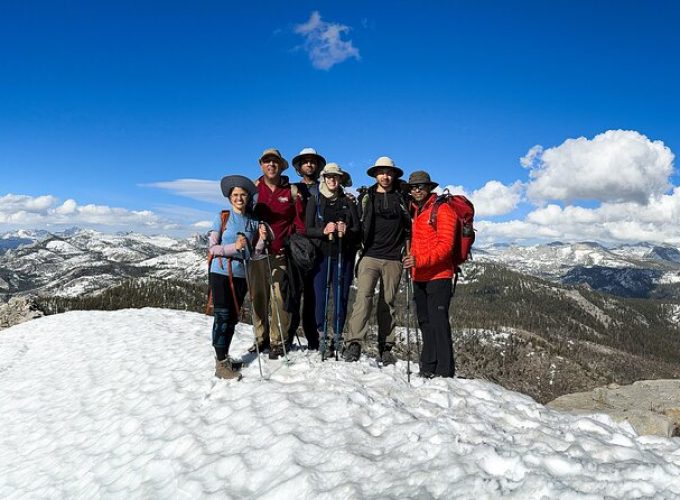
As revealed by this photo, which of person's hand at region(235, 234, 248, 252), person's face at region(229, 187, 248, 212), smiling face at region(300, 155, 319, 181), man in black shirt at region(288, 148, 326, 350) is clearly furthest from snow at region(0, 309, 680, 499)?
smiling face at region(300, 155, 319, 181)

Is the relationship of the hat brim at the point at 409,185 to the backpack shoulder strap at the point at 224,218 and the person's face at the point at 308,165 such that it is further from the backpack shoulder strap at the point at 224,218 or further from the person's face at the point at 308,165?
the backpack shoulder strap at the point at 224,218

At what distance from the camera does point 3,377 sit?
14945mm

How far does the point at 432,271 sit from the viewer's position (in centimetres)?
925

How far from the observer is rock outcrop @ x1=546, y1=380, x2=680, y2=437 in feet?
30.2

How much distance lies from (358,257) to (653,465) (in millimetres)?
6798

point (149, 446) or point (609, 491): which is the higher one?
point (609, 491)

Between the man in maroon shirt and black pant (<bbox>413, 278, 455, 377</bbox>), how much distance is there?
348 cm

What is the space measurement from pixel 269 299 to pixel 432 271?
13.3 ft

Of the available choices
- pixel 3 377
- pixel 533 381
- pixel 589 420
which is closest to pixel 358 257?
pixel 589 420

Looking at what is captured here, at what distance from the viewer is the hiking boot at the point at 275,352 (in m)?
10.3

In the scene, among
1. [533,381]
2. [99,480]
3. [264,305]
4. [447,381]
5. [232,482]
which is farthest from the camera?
[533,381]

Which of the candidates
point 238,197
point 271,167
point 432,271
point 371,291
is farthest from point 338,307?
point 271,167

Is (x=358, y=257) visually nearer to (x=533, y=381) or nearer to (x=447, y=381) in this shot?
(x=447, y=381)

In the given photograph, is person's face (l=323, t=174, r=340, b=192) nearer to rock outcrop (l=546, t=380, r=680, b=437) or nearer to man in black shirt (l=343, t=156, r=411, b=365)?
man in black shirt (l=343, t=156, r=411, b=365)
